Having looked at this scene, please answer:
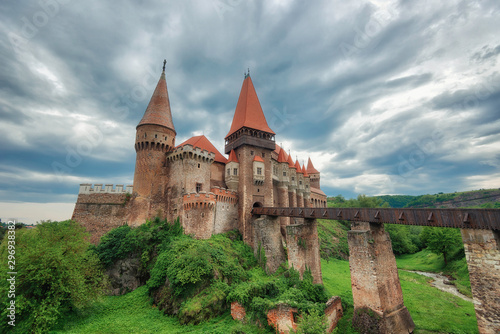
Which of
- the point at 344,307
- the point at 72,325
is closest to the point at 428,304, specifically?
the point at 344,307

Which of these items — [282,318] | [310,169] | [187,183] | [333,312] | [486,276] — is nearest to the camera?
[486,276]

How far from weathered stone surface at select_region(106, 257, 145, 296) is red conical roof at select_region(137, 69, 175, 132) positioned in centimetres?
1501

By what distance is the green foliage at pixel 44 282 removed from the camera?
1299cm

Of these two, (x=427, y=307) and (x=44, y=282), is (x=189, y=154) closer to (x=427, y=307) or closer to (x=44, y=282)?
(x=44, y=282)

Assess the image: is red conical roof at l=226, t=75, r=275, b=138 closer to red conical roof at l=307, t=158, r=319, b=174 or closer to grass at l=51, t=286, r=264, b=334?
grass at l=51, t=286, r=264, b=334

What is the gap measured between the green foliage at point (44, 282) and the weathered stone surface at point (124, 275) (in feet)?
11.7

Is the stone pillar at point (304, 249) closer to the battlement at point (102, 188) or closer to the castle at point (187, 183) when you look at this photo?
the castle at point (187, 183)

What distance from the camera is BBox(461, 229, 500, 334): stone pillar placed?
8.77m

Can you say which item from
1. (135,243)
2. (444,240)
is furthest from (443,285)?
(135,243)

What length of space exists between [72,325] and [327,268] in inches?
1032

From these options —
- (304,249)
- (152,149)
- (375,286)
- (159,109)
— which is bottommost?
(375,286)

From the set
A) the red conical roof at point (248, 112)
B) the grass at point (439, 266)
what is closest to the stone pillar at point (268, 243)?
the red conical roof at point (248, 112)

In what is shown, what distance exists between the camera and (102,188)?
24.2 meters

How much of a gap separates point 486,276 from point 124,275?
24.8 metres
